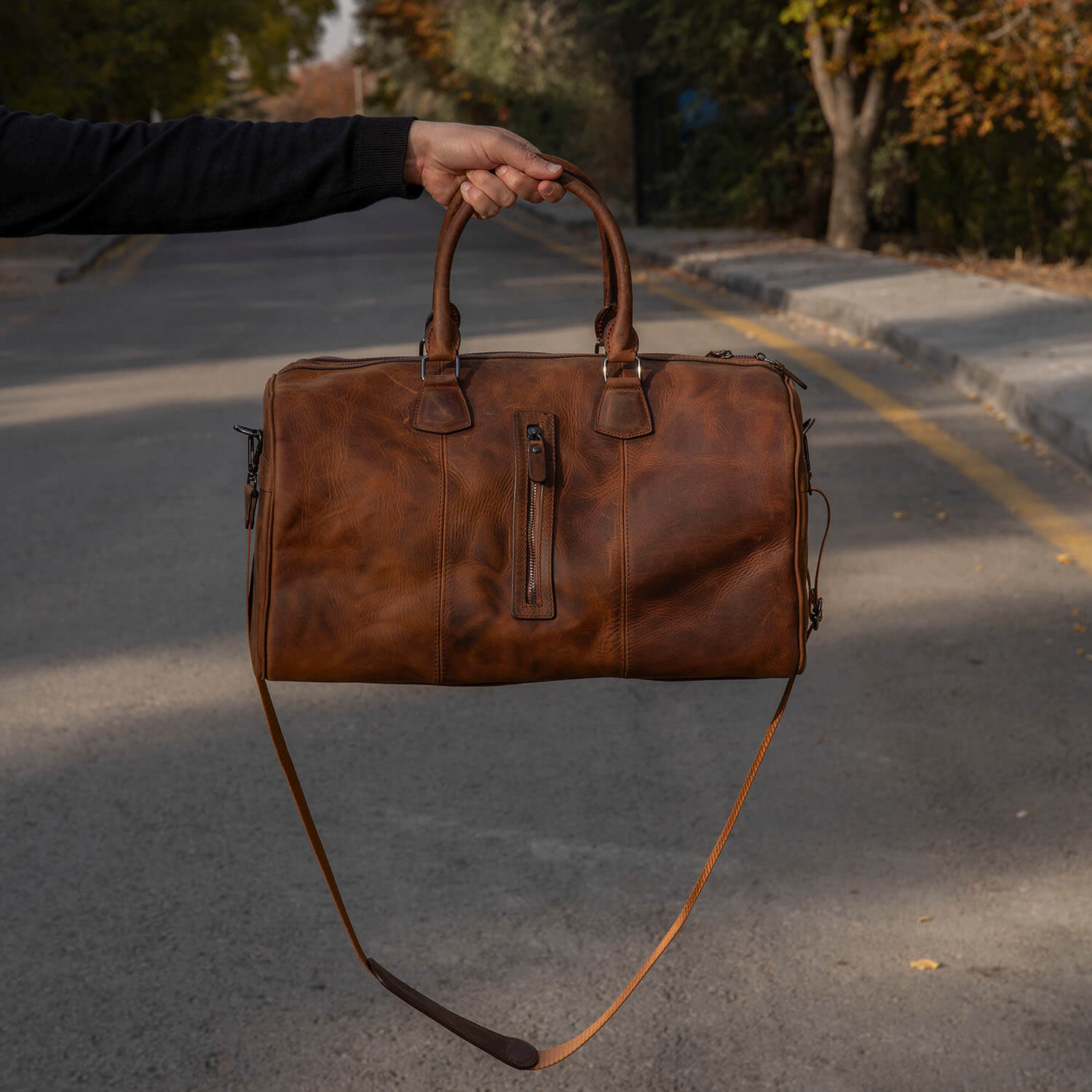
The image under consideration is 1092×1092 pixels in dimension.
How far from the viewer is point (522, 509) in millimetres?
1864

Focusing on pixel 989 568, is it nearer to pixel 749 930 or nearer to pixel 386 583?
pixel 749 930


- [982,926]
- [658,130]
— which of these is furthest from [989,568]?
[658,130]

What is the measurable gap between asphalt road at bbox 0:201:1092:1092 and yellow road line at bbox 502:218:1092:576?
9 centimetres

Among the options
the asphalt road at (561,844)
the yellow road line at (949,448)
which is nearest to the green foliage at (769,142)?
the yellow road line at (949,448)

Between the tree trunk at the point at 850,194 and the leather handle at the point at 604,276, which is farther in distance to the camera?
the tree trunk at the point at 850,194

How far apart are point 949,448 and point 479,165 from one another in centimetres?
563

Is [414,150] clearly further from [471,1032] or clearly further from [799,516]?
[471,1032]

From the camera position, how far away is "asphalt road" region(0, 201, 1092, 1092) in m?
2.65

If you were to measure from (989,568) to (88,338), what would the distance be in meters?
8.37

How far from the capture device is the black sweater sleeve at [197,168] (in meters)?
1.89

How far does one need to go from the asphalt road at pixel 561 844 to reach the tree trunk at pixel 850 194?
12211 mm

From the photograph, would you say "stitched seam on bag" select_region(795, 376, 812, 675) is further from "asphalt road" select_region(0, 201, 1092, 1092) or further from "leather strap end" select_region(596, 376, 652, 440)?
"asphalt road" select_region(0, 201, 1092, 1092)

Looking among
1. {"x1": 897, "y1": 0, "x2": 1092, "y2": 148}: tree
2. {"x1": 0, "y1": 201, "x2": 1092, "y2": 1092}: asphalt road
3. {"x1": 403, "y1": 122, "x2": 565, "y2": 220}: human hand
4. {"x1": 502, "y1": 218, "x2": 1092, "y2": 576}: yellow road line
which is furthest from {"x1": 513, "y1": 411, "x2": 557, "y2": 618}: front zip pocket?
{"x1": 897, "y1": 0, "x2": 1092, "y2": 148}: tree

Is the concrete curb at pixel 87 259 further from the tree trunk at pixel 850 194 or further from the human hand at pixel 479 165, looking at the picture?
the human hand at pixel 479 165
